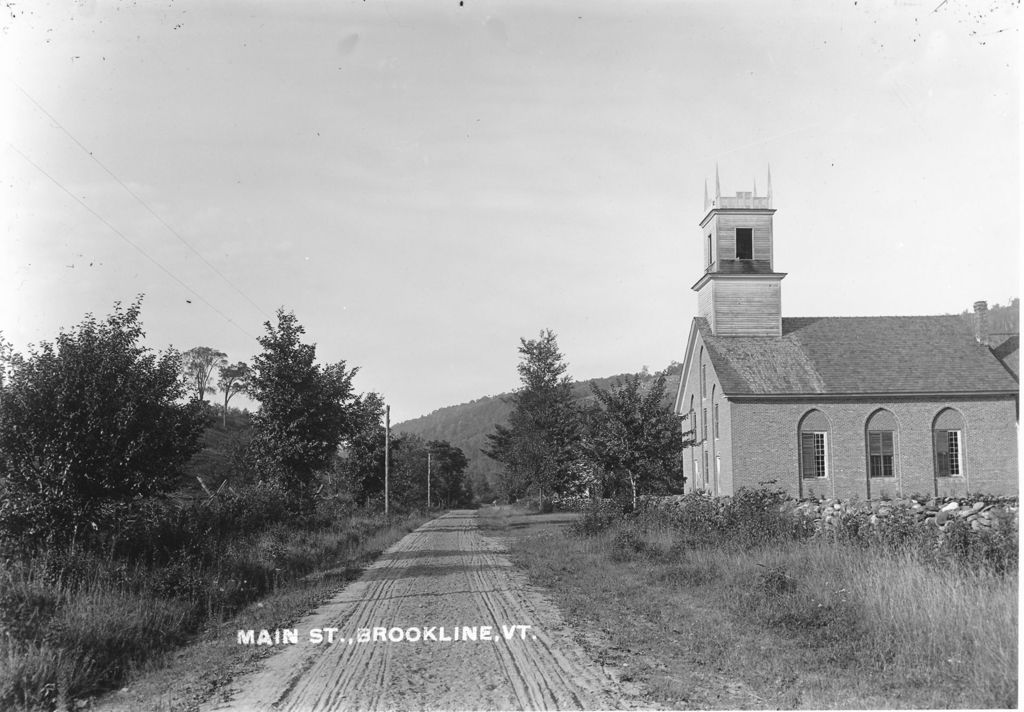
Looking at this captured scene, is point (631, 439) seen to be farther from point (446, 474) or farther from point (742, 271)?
point (446, 474)

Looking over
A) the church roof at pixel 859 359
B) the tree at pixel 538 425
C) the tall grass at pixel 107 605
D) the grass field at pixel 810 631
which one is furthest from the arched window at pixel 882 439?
the tall grass at pixel 107 605

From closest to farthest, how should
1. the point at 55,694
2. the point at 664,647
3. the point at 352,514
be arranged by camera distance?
the point at 55,694 → the point at 664,647 → the point at 352,514

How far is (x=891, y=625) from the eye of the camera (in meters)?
7.99

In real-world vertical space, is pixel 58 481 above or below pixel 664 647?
above

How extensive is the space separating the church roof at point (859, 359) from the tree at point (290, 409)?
834 inches

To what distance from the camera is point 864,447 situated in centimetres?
3769

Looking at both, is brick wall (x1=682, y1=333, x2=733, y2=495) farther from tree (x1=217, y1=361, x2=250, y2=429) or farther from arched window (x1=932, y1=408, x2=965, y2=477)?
tree (x1=217, y1=361, x2=250, y2=429)

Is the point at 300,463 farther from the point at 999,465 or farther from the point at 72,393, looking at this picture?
the point at 999,465

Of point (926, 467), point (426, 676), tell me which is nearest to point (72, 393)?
point (426, 676)

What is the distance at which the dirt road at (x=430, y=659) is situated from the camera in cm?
616

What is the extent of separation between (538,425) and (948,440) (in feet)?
77.2

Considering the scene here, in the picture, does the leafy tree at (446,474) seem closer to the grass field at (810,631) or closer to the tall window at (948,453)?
the tall window at (948,453)

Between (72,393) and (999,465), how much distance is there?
131ft

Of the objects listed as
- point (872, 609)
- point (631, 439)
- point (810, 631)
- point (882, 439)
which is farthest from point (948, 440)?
point (810, 631)
